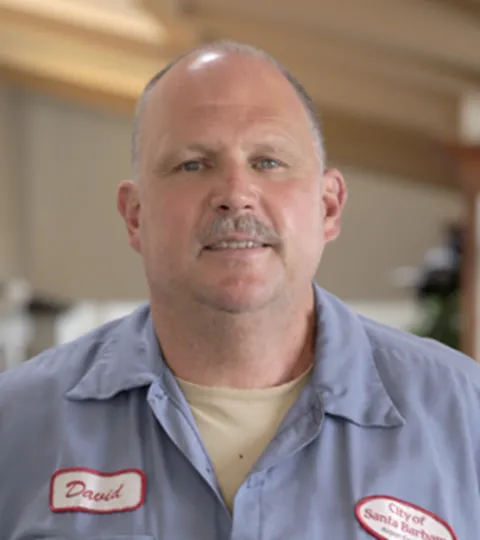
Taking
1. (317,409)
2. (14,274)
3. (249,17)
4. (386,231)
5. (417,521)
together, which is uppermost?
(249,17)

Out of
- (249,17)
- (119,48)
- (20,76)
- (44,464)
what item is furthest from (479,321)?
(20,76)

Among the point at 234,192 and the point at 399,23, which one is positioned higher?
the point at 399,23

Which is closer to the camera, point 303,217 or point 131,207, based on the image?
point 303,217

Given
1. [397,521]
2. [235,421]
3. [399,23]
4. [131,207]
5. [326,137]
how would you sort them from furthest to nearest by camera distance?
[326,137]
[399,23]
[131,207]
[235,421]
[397,521]

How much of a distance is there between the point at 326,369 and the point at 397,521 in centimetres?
26

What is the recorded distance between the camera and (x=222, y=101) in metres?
1.38

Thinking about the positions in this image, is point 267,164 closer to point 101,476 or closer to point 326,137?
point 101,476

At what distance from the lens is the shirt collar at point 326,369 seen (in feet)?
4.45

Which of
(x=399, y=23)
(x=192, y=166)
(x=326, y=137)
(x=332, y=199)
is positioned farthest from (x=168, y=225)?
(x=326, y=137)

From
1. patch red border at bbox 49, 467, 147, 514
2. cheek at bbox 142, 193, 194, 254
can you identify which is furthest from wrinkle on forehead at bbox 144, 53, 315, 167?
patch red border at bbox 49, 467, 147, 514

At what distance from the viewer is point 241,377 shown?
1.41 m

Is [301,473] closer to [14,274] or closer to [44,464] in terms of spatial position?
[44,464]

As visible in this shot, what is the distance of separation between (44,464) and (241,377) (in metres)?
0.33

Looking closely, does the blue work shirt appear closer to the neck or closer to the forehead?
the neck
